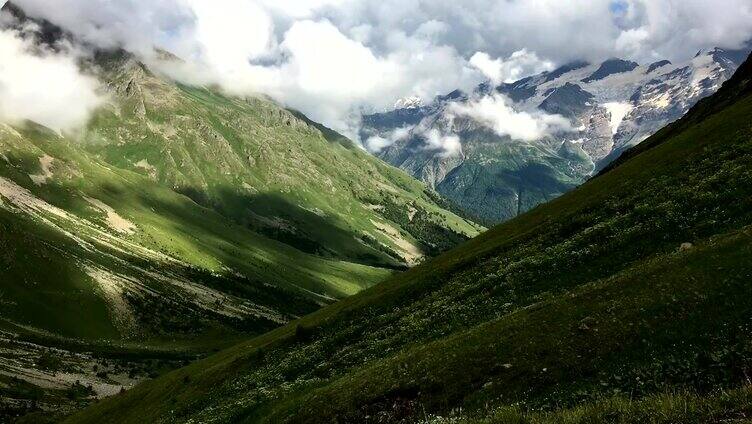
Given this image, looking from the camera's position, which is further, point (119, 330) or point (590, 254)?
point (119, 330)

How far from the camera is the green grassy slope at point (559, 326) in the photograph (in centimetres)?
2041

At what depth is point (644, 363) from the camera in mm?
20094

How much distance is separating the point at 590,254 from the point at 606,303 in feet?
47.1

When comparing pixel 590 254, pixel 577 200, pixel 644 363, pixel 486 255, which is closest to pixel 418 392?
pixel 644 363

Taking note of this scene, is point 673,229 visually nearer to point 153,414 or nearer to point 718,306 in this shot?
point 718,306

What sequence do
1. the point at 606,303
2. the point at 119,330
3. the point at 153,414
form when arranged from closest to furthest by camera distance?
the point at 606,303 < the point at 153,414 < the point at 119,330

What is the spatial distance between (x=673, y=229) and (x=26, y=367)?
375 feet

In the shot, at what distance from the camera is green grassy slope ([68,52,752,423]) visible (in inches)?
803

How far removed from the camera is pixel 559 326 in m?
26.6

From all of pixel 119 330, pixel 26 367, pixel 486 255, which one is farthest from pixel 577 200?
pixel 119 330

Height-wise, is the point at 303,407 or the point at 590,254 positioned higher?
the point at 590,254

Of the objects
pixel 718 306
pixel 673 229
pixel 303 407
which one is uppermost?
pixel 673 229

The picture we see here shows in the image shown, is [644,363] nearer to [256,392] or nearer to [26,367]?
[256,392]

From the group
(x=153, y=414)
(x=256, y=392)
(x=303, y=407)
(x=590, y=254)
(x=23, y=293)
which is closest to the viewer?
(x=303, y=407)
